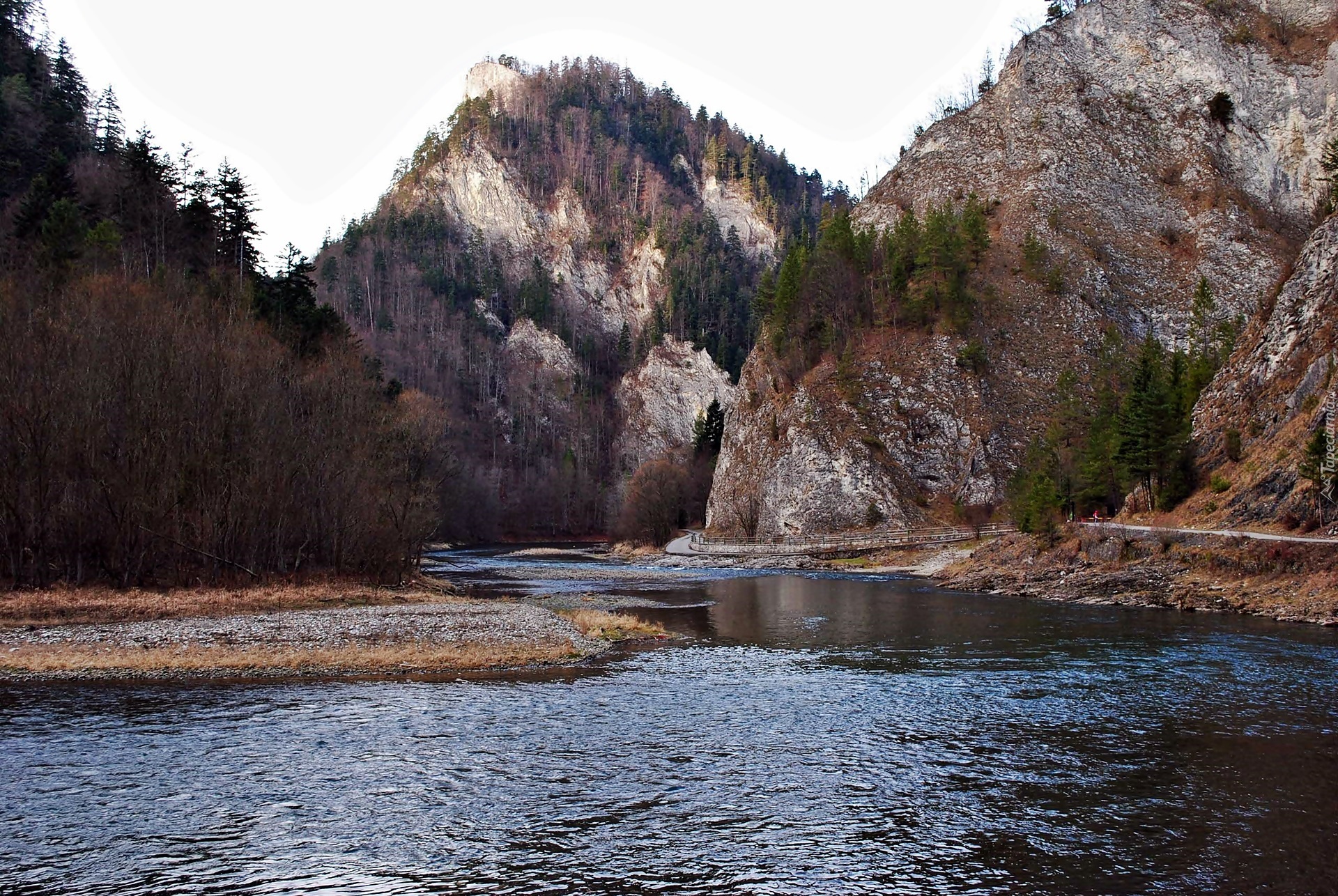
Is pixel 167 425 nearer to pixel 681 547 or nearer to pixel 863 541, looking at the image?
pixel 863 541

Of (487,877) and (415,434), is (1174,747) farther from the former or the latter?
(415,434)

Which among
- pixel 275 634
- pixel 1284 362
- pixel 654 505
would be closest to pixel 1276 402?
pixel 1284 362

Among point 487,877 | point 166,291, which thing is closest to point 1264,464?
point 487,877

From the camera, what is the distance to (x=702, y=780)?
16.3 metres

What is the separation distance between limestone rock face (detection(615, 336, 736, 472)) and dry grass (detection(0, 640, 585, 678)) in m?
142

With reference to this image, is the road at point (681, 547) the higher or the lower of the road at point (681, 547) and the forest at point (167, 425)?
the lower

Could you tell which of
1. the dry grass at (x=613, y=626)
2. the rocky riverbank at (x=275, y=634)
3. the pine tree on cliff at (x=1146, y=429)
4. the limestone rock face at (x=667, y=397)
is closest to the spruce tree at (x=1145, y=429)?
the pine tree on cliff at (x=1146, y=429)

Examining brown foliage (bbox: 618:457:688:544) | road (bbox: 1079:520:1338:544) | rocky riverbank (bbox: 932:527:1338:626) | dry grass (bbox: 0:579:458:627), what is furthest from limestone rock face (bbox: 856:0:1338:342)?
dry grass (bbox: 0:579:458:627)

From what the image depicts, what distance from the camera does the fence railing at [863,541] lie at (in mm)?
73812

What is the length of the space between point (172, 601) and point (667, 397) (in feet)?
470

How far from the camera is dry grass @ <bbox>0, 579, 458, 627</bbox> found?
33.7m

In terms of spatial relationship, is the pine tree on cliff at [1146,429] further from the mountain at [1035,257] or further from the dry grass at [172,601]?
the dry grass at [172,601]

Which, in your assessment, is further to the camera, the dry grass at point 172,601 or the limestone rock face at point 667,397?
the limestone rock face at point 667,397

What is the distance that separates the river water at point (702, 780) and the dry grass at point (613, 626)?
586cm
